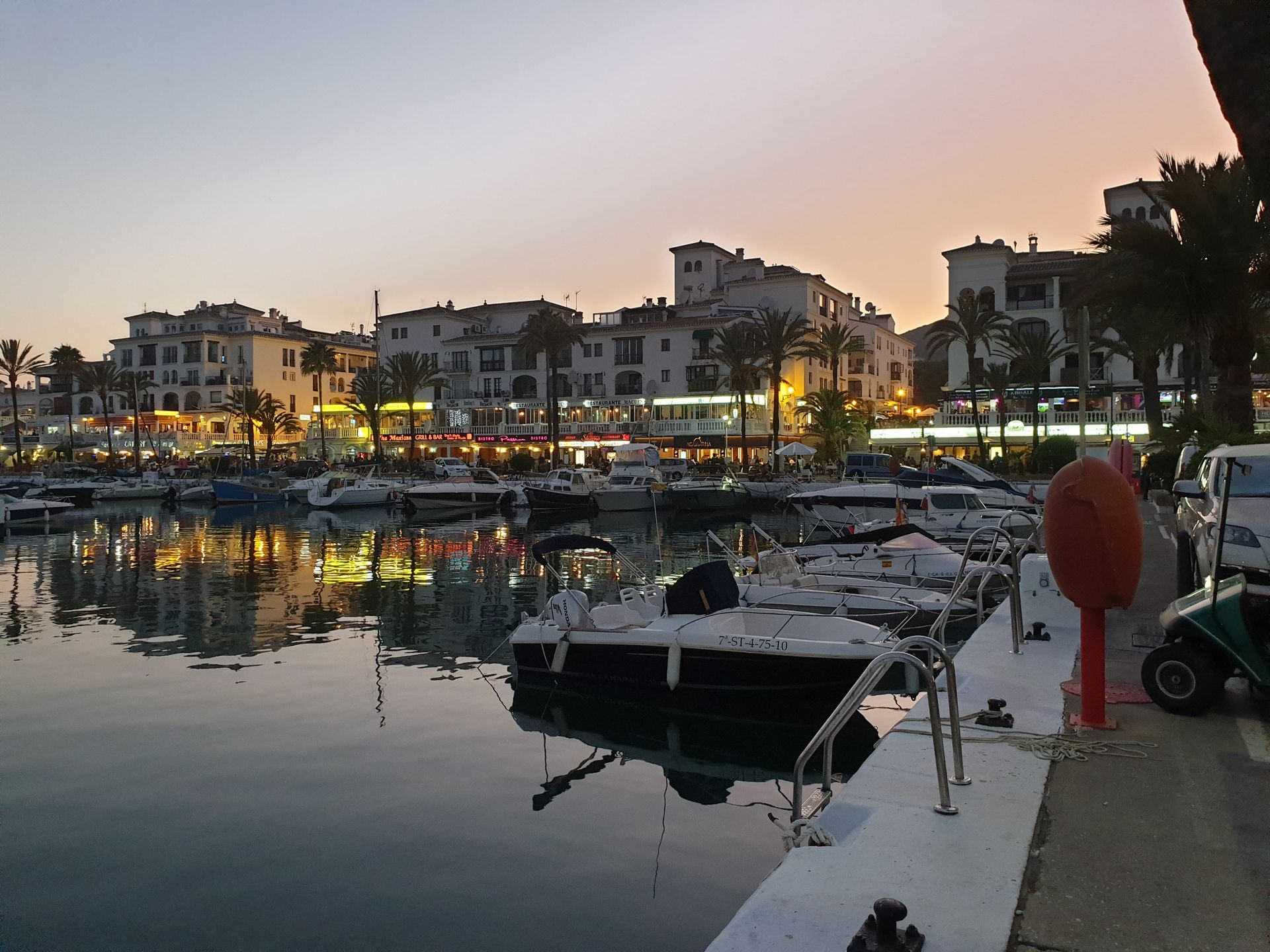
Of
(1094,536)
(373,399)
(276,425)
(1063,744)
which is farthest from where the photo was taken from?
(276,425)

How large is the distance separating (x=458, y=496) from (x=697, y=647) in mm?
50589

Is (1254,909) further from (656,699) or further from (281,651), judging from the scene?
(281,651)

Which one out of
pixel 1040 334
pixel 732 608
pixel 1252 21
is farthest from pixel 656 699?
pixel 1040 334

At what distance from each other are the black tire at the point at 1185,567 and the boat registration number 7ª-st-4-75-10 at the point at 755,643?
205 inches

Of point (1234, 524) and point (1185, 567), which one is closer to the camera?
point (1234, 524)

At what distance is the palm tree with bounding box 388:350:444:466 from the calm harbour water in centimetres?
6975

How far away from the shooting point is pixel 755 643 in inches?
547

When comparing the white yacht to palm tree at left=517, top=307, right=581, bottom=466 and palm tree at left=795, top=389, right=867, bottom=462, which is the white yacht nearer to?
palm tree at left=795, top=389, right=867, bottom=462

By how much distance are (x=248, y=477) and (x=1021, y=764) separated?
255 feet

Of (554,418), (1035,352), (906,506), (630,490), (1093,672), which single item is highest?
(1035,352)

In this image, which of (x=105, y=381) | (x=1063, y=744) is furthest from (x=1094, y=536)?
(x=105, y=381)

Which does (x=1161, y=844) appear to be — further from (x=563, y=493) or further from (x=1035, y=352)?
(x=1035, y=352)

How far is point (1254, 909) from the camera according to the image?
178 inches

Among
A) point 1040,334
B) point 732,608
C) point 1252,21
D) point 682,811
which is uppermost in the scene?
point 1040,334
